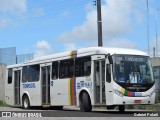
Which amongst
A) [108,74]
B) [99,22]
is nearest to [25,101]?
[99,22]

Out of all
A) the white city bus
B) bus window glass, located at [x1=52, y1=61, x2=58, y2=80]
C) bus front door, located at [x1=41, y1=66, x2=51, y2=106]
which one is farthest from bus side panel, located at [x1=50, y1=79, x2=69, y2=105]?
bus front door, located at [x1=41, y1=66, x2=51, y2=106]

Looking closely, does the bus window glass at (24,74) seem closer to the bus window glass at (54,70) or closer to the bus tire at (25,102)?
the bus tire at (25,102)

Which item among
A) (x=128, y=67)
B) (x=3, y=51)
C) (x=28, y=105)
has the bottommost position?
(x=28, y=105)

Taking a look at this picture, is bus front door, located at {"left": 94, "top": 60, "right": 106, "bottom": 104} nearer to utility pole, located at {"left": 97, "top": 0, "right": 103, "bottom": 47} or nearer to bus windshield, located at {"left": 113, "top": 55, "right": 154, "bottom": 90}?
bus windshield, located at {"left": 113, "top": 55, "right": 154, "bottom": 90}

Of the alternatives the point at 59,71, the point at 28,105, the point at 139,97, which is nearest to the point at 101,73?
the point at 139,97

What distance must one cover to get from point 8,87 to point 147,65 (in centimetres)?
1225

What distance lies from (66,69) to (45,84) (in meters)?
2.65

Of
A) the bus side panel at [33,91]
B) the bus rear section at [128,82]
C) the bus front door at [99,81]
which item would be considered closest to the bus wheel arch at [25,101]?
the bus side panel at [33,91]

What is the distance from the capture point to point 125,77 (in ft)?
65.1

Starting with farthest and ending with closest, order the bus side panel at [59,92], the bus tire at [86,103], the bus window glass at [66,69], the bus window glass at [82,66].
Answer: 1. the bus side panel at [59,92]
2. the bus window glass at [66,69]
3. the bus window glass at [82,66]
4. the bus tire at [86,103]

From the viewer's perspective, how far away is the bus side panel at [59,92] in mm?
23375

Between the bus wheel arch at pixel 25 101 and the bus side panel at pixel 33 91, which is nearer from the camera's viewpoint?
the bus side panel at pixel 33 91

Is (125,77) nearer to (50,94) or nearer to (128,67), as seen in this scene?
(128,67)

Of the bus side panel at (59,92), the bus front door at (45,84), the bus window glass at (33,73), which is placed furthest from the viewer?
the bus window glass at (33,73)
